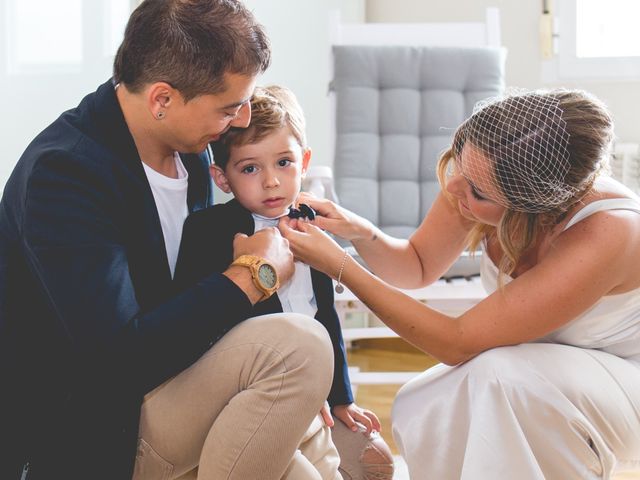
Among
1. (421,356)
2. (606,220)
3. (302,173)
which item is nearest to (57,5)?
(302,173)

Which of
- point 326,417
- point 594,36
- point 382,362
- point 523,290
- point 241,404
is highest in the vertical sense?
point 594,36

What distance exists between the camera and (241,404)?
4.20ft

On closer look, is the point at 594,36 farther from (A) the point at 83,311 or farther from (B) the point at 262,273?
(A) the point at 83,311

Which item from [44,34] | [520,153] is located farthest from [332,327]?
[44,34]

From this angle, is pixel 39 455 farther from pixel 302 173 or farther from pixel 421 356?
pixel 421 356

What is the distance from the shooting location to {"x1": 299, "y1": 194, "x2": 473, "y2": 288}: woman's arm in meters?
1.87

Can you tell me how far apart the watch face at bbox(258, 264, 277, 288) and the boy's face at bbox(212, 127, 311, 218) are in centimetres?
25

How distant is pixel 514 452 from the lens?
147 cm

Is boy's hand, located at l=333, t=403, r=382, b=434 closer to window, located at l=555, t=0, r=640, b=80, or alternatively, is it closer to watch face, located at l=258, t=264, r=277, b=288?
watch face, located at l=258, t=264, r=277, b=288

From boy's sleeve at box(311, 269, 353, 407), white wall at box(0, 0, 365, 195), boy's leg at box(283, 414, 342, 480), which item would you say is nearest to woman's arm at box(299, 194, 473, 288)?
boy's sleeve at box(311, 269, 353, 407)

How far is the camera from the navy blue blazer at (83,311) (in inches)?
48.2

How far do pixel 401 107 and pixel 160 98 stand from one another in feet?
6.69

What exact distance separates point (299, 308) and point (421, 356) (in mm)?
2404

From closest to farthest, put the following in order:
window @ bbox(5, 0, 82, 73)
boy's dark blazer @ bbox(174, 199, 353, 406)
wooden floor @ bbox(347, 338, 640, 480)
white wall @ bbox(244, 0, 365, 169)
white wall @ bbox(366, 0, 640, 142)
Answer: boy's dark blazer @ bbox(174, 199, 353, 406)
window @ bbox(5, 0, 82, 73)
wooden floor @ bbox(347, 338, 640, 480)
white wall @ bbox(244, 0, 365, 169)
white wall @ bbox(366, 0, 640, 142)
